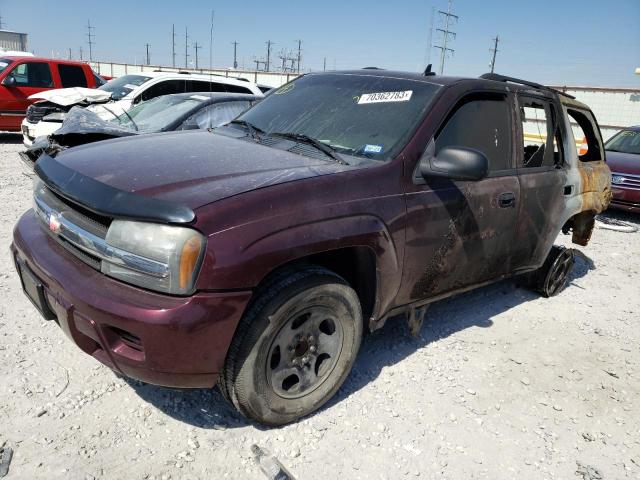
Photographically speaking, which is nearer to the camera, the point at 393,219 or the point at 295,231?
the point at 295,231

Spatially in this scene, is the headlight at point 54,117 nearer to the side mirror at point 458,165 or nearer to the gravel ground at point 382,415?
the gravel ground at point 382,415

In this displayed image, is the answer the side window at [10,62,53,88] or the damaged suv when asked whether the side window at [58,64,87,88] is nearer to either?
the side window at [10,62,53,88]

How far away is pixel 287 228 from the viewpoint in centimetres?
223

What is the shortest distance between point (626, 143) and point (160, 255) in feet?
33.2

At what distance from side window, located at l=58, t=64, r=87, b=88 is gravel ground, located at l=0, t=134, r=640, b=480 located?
950cm

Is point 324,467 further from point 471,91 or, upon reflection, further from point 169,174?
point 471,91

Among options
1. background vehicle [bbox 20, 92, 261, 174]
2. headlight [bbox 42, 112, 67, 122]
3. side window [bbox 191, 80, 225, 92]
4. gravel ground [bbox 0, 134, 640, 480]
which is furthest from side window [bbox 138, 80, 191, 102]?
gravel ground [bbox 0, 134, 640, 480]

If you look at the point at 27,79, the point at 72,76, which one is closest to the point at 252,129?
the point at 27,79

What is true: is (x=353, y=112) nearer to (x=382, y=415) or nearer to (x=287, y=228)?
(x=287, y=228)

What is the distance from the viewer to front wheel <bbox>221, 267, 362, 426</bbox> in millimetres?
2258

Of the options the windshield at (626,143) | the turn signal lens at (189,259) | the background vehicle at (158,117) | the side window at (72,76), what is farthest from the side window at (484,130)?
the side window at (72,76)

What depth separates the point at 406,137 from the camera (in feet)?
9.35

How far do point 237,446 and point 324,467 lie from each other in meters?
0.44

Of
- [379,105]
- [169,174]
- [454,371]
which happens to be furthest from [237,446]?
[379,105]
